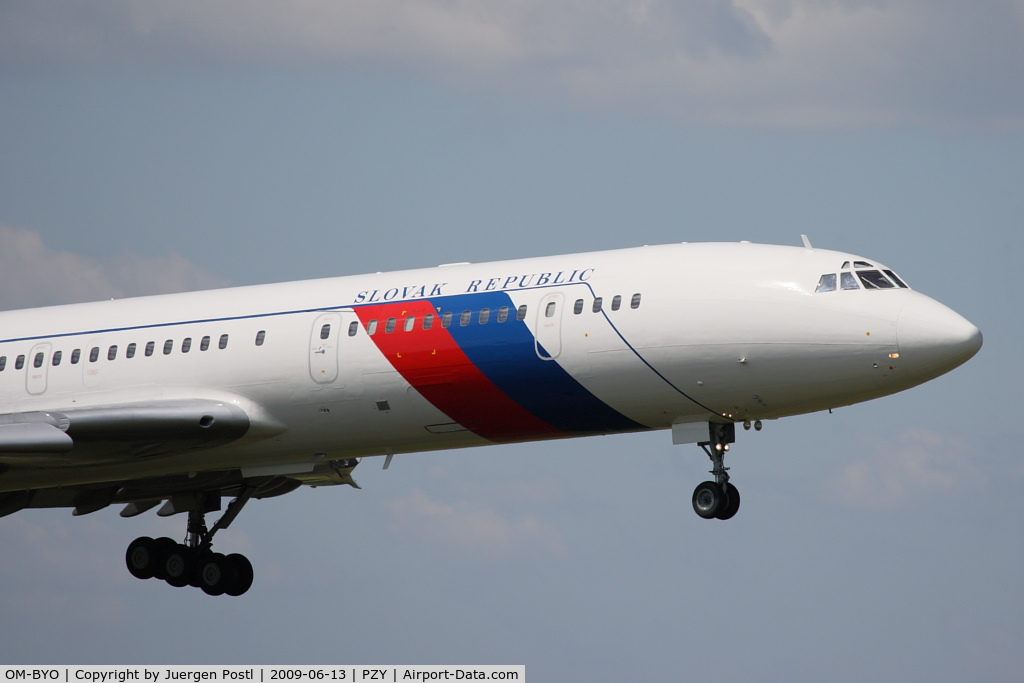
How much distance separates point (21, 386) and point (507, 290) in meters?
11.9

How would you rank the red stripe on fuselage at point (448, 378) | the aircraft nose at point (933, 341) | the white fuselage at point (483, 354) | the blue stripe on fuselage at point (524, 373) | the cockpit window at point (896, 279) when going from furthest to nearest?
the red stripe on fuselage at point (448, 378), the blue stripe on fuselage at point (524, 373), the cockpit window at point (896, 279), the white fuselage at point (483, 354), the aircraft nose at point (933, 341)

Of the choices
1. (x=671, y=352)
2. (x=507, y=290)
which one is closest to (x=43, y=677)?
(x=507, y=290)

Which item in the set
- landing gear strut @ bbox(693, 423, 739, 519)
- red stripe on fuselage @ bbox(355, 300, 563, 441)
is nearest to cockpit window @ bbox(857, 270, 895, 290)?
landing gear strut @ bbox(693, 423, 739, 519)

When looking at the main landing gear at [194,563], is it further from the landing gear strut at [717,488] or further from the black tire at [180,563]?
the landing gear strut at [717,488]

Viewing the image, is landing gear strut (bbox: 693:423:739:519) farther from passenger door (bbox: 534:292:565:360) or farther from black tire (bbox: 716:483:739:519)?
passenger door (bbox: 534:292:565:360)

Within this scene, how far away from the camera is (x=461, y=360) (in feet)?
109

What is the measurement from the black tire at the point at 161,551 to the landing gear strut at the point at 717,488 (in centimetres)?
1625

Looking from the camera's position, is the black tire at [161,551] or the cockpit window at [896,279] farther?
the black tire at [161,551]

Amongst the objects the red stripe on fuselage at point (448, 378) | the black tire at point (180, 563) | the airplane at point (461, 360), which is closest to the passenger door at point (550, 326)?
the airplane at point (461, 360)

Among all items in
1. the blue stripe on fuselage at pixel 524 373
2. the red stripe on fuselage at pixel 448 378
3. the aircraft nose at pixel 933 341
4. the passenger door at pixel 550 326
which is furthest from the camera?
the red stripe on fuselage at pixel 448 378

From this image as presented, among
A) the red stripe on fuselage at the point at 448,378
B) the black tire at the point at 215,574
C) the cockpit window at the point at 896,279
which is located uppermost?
the cockpit window at the point at 896,279

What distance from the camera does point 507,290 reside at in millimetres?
33438

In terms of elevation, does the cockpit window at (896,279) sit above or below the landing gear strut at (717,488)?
above

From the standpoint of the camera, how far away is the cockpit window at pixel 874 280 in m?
31.5
